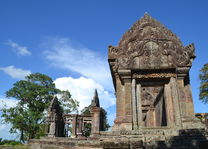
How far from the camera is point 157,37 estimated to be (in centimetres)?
A: 911

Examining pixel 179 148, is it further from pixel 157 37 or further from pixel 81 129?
pixel 81 129

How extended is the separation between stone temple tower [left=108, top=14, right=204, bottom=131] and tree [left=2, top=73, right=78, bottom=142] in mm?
25627

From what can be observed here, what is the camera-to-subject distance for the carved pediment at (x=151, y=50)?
8.38m

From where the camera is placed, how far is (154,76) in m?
8.55

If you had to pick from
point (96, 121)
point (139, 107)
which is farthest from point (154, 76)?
point (96, 121)

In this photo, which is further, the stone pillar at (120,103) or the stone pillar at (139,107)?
the stone pillar at (120,103)

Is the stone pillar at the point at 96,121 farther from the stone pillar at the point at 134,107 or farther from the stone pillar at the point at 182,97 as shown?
the stone pillar at the point at 182,97

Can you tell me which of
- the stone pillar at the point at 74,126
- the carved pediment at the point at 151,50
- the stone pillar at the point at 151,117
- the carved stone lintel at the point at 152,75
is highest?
the carved pediment at the point at 151,50

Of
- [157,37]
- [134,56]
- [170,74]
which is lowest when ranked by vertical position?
[170,74]

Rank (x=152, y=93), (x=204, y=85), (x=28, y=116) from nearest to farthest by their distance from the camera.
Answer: (x=152, y=93) < (x=204, y=85) < (x=28, y=116)

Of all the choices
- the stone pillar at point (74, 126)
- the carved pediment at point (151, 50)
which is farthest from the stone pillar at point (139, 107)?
the stone pillar at point (74, 126)

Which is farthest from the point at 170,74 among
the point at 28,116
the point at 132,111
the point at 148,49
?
the point at 28,116

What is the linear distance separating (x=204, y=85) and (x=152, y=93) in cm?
1553

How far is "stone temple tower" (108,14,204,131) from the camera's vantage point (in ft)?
26.1
